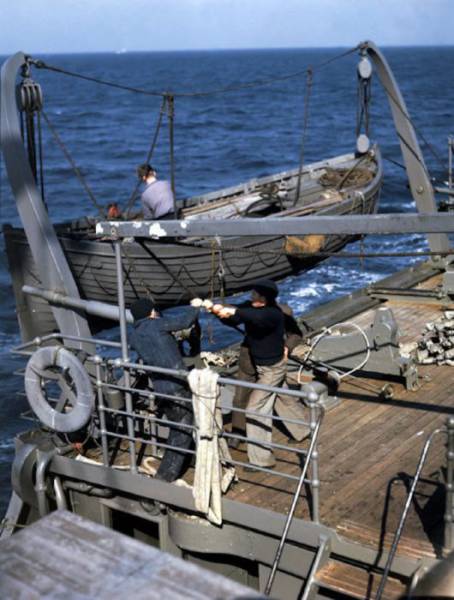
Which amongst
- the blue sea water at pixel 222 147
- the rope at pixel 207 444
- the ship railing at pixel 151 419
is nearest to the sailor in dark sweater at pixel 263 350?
the ship railing at pixel 151 419

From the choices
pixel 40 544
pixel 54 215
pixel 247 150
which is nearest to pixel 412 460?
pixel 40 544

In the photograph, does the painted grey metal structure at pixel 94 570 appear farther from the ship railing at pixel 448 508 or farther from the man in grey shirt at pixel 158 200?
the man in grey shirt at pixel 158 200

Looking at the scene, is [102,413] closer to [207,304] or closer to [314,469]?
[207,304]

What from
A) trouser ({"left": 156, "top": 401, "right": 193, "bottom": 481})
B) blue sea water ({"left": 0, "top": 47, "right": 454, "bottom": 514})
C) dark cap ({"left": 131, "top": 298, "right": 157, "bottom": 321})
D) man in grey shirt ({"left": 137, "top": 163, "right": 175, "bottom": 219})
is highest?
dark cap ({"left": 131, "top": 298, "right": 157, "bottom": 321})

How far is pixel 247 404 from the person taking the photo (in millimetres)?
10250

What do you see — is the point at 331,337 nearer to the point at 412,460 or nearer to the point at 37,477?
the point at 412,460

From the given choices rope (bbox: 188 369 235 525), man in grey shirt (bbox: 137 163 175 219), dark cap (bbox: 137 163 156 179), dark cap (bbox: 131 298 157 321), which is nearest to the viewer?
rope (bbox: 188 369 235 525)

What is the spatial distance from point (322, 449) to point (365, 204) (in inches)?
679

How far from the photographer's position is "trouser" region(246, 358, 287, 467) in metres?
9.77

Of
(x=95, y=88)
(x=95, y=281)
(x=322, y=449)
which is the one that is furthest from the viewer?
(x=95, y=88)

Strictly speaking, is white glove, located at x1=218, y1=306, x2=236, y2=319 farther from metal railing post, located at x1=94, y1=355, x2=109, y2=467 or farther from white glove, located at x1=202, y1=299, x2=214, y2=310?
metal railing post, located at x1=94, y1=355, x2=109, y2=467

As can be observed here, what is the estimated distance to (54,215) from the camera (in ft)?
139

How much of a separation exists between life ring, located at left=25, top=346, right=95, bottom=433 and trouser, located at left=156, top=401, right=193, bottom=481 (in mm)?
862

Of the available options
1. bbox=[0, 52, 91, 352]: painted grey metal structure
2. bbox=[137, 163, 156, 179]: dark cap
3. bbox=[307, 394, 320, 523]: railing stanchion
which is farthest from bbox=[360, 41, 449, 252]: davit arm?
bbox=[307, 394, 320, 523]: railing stanchion
